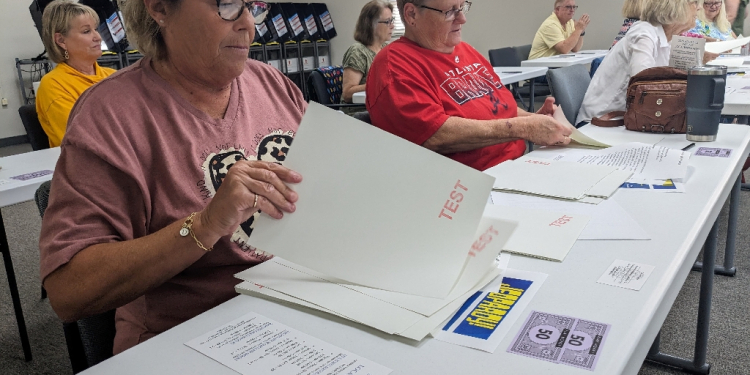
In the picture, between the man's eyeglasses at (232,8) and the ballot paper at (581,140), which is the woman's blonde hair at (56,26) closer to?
the man's eyeglasses at (232,8)

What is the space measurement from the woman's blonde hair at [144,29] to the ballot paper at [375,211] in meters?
0.45

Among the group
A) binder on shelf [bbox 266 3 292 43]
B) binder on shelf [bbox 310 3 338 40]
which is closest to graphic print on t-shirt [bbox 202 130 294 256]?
binder on shelf [bbox 266 3 292 43]

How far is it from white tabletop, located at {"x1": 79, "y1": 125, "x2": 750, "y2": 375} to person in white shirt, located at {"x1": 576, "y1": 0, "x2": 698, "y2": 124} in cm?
130

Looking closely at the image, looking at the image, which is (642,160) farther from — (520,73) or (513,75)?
(520,73)

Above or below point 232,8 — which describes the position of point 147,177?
below

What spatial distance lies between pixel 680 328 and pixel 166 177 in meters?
1.80

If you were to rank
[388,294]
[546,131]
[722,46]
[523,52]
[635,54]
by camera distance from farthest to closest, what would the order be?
1. [523,52]
2. [722,46]
3. [635,54]
4. [546,131]
5. [388,294]

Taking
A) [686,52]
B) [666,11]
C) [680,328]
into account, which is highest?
[666,11]

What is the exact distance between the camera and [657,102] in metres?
1.78

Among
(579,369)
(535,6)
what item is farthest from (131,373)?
(535,6)

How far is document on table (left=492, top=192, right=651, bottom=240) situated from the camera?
0.96 metres

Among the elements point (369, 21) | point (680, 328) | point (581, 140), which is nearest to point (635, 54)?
point (581, 140)

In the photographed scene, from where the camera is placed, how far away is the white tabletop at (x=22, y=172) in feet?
5.36

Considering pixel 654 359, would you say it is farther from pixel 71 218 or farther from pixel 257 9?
pixel 71 218
